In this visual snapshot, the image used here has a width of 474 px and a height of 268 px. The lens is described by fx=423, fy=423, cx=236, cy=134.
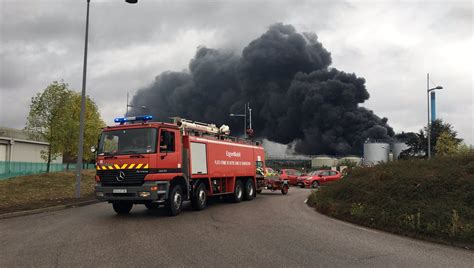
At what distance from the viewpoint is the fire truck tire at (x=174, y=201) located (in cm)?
1204

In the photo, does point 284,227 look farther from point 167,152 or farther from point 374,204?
point 167,152

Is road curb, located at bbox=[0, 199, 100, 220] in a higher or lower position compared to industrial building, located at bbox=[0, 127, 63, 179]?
lower

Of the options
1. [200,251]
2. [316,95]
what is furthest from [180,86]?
[200,251]

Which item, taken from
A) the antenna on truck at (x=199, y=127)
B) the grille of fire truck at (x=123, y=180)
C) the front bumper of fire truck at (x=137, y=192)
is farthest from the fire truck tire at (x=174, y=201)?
the antenna on truck at (x=199, y=127)

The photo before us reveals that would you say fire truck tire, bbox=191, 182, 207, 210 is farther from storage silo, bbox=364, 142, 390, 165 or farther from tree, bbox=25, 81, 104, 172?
storage silo, bbox=364, 142, 390, 165

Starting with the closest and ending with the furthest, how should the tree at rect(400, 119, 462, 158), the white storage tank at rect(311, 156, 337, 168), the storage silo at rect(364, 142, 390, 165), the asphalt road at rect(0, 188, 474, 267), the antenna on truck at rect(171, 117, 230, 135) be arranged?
1. the asphalt road at rect(0, 188, 474, 267)
2. the antenna on truck at rect(171, 117, 230, 135)
3. the tree at rect(400, 119, 462, 158)
4. the storage silo at rect(364, 142, 390, 165)
5. the white storage tank at rect(311, 156, 337, 168)

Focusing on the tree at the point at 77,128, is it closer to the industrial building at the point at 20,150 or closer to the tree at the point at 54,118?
the tree at the point at 54,118

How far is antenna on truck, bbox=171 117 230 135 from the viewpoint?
1348 cm

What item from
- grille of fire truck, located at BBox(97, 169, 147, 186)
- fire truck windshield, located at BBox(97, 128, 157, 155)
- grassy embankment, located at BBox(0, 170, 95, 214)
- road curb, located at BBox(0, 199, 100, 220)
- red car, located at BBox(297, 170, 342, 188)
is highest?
fire truck windshield, located at BBox(97, 128, 157, 155)

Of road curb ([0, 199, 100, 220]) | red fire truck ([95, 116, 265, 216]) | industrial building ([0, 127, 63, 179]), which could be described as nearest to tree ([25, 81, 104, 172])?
industrial building ([0, 127, 63, 179])

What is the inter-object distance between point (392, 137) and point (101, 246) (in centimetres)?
7562

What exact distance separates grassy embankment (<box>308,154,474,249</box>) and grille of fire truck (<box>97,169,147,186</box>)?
5792mm

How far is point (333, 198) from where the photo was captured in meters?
14.4

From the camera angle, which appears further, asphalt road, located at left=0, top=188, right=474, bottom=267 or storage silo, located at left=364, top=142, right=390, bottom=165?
storage silo, located at left=364, top=142, right=390, bottom=165
